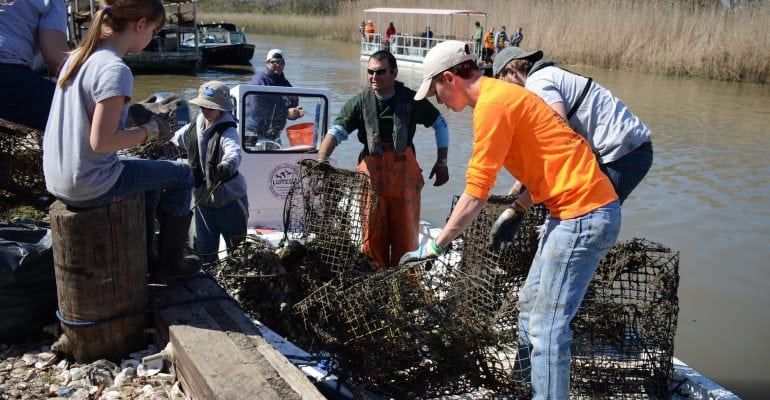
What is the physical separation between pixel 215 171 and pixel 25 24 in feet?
4.27

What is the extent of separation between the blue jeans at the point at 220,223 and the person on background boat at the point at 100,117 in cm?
141

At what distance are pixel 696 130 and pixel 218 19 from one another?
4656cm

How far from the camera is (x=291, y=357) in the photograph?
3221 millimetres

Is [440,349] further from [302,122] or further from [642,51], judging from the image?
[642,51]

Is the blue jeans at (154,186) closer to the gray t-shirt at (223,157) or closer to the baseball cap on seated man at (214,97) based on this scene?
the gray t-shirt at (223,157)

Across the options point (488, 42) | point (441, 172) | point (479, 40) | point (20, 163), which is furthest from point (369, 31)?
point (20, 163)

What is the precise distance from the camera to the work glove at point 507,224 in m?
3.21

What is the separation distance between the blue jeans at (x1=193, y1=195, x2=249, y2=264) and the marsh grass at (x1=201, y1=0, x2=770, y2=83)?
22.9 meters

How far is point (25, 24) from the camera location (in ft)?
11.7

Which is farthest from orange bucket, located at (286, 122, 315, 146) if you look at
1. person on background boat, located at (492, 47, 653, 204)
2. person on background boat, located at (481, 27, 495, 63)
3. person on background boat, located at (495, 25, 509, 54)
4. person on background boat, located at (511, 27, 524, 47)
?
person on background boat, located at (481, 27, 495, 63)

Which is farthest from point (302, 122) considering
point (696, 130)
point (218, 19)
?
point (218, 19)

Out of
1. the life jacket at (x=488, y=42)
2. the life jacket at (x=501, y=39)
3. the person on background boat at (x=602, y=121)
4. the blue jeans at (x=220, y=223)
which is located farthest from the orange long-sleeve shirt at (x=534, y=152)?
the life jacket at (x=488, y=42)

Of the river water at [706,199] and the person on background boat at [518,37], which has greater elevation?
the person on background boat at [518,37]

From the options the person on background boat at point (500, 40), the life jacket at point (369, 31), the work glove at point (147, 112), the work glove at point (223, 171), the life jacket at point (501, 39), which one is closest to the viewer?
the work glove at point (147, 112)
